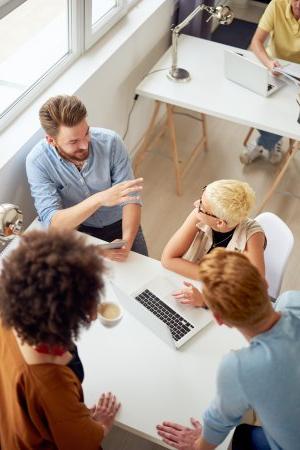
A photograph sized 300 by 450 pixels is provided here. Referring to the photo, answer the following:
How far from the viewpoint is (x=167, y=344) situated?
1.86 meters

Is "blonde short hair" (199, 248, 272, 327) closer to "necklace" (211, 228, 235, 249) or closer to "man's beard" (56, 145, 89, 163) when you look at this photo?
"necklace" (211, 228, 235, 249)

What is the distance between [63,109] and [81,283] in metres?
1.10

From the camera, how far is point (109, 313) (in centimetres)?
188

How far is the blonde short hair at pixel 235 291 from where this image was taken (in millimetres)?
1416

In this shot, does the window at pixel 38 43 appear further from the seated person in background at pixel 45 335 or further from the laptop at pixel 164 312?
the seated person in background at pixel 45 335

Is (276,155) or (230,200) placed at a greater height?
(230,200)

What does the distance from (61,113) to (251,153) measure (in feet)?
6.47

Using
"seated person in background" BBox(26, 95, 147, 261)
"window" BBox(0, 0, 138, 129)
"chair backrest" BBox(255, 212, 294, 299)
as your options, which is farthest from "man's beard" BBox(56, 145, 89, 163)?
"chair backrest" BBox(255, 212, 294, 299)

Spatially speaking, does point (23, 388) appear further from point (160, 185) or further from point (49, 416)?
point (160, 185)

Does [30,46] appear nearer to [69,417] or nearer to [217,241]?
[217,241]

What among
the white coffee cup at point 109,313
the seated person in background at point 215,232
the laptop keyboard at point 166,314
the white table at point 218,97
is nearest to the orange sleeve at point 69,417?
the white coffee cup at point 109,313

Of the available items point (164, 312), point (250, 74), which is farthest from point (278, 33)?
point (164, 312)

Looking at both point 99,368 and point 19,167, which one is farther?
point 19,167

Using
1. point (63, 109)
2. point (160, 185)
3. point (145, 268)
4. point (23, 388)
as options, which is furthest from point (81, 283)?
point (160, 185)
